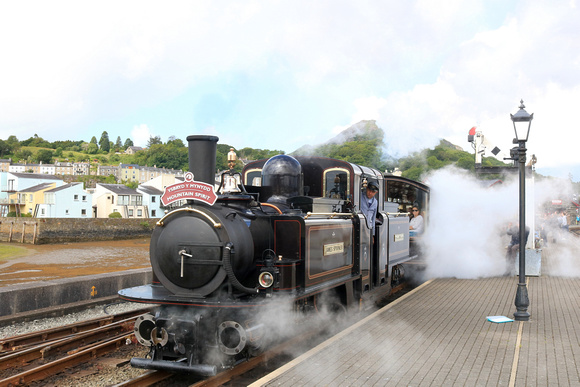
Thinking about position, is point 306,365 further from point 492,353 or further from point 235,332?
point 492,353

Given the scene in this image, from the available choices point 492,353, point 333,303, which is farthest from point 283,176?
point 492,353

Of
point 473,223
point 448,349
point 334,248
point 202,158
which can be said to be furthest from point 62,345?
point 473,223

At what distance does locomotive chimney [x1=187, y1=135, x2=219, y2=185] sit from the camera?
6094mm

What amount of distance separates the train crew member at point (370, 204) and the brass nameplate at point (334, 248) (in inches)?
56.7

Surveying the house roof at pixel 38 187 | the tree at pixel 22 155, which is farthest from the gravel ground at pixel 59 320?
the tree at pixel 22 155

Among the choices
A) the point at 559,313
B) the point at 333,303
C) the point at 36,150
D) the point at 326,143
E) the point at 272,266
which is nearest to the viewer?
the point at 272,266

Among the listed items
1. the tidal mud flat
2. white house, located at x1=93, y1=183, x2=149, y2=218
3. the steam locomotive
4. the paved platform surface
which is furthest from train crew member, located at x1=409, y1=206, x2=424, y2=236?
white house, located at x1=93, y1=183, x2=149, y2=218

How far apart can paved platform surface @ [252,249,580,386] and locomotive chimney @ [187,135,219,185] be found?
2470 mm

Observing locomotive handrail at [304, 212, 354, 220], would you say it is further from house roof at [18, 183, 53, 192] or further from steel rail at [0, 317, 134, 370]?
house roof at [18, 183, 53, 192]

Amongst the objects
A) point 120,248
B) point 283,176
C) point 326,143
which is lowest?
point 120,248

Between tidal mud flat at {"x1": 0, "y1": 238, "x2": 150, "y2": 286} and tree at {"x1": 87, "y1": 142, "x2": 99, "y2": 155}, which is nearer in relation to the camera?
tidal mud flat at {"x1": 0, "y1": 238, "x2": 150, "y2": 286}

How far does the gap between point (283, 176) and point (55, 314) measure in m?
5.70

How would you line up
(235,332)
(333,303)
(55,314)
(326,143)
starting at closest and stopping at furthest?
(235,332)
(333,303)
(55,314)
(326,143)

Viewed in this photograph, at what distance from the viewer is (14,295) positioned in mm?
9242
